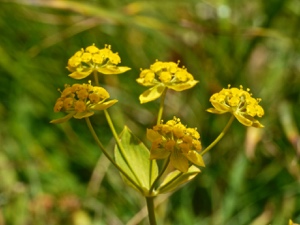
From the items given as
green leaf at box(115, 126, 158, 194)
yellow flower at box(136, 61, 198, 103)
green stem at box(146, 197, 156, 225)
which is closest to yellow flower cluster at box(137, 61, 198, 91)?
yellow flower at box(136, 61, 198, 103)

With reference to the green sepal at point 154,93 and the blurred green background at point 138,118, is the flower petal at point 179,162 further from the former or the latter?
the blurred green background at point 138,118

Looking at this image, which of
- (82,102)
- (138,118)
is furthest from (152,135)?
(138,118)

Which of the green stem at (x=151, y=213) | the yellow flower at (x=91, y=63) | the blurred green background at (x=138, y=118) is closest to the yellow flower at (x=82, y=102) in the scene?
the yellow flower at (x=91, y=63)

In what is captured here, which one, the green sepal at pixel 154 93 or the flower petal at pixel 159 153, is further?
the green sepal at pixel 154 93

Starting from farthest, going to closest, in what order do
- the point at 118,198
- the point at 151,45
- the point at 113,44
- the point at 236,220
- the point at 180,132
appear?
the point at 151,45, the point at 113,44, the point at 118,198, the point at 236,220, the point at 180,132

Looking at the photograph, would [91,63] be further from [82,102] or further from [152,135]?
[152,135]

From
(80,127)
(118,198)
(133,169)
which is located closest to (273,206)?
(118,198)

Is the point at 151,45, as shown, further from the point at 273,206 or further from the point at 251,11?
the point at 273,206
